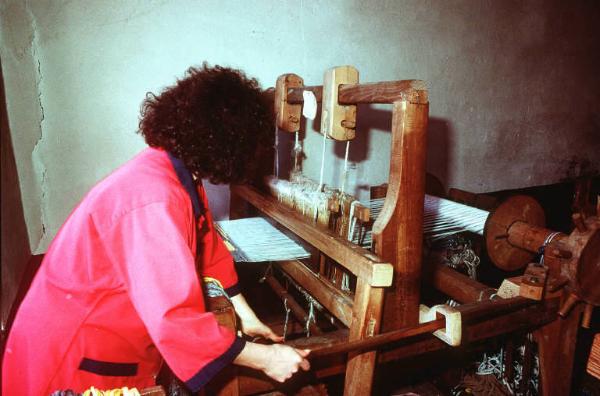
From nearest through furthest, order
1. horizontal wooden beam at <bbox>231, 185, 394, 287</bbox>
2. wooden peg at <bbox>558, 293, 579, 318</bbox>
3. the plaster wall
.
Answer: horizontal wooden beam at <bbox>231, 185, 394, 287</bbox>, wooden peg at <bbox>558, 293, 579, 318</bbox>, the plaster wall

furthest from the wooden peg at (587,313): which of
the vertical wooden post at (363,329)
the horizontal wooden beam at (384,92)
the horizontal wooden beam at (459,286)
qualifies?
the horizontal wooden beam at (384,92)

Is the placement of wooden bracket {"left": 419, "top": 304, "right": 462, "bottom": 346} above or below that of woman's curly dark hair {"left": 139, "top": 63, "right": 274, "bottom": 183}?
below

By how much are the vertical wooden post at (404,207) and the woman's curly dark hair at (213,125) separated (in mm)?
569

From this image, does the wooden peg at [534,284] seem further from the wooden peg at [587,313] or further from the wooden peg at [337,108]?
the wooden peg at [337,108]

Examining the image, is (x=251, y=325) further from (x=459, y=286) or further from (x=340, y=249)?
(x=459, y=286)

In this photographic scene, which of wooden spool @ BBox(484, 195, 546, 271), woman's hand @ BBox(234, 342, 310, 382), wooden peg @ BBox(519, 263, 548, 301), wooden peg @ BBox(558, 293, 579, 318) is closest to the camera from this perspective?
woman's hand @ BBox(234, 342, 310, 382)

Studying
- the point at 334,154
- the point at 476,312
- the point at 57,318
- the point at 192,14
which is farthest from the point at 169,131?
the point at 334,154

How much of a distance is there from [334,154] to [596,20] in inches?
176

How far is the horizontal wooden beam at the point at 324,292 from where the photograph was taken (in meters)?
1.77

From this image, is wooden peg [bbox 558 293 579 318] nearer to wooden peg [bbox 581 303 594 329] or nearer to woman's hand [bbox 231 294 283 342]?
wooden peg [bbox 581 303 594 329]

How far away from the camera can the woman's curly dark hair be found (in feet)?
4.91

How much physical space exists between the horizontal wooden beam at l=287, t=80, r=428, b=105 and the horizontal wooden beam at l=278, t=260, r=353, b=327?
920 millimetres

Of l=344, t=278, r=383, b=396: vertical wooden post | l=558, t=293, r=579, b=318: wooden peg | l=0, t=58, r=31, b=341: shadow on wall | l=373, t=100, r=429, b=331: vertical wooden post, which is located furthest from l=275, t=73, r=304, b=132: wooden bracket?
l=558, t=293, r=579, b=318: wooden peg

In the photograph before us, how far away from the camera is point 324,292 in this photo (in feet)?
6.38
